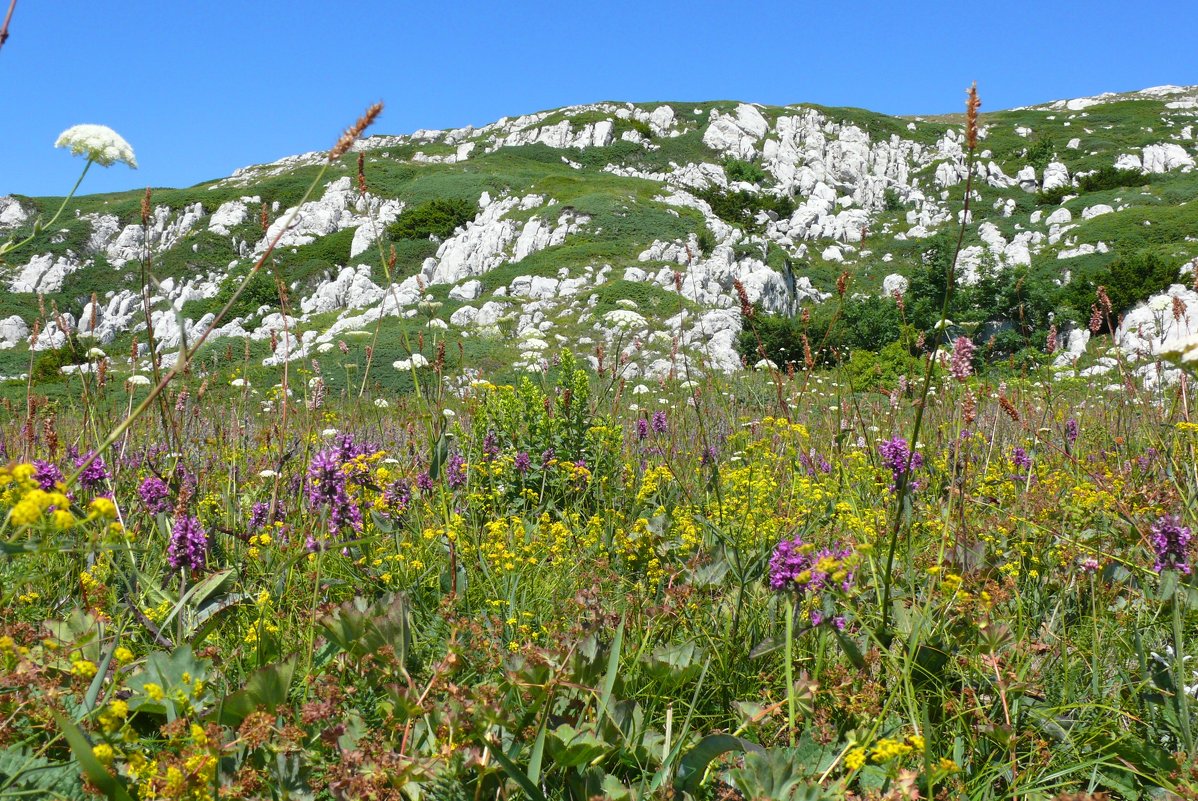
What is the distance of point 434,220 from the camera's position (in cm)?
3528

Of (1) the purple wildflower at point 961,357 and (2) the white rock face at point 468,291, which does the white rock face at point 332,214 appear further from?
(1) the purple wildflower at point 961,357

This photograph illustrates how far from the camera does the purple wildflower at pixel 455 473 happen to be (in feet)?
12.4

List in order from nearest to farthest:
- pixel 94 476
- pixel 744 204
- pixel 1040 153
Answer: pixel 94 476, pixel 744 204, pixel 1040 153

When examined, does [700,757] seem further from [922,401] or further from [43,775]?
[43,775]

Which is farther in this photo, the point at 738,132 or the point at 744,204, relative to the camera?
the point at 738,132

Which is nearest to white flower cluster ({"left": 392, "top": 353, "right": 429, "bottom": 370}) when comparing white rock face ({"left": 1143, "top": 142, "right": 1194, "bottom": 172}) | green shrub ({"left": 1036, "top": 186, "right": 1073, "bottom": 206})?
green shrub ({"left": 1036, "top": 186, "right": 1073, "bottom": 206})

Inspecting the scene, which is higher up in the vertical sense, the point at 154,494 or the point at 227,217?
the point at 227,217

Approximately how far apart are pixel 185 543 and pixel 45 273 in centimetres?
4853

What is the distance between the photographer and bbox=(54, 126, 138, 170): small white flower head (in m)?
2.73

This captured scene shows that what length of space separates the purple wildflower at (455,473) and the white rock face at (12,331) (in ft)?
125

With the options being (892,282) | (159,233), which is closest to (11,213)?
(159,233)

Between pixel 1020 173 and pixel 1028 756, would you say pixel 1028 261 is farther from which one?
pixel 1028 756

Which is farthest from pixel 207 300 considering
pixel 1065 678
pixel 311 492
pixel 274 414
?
pixel 1065 678

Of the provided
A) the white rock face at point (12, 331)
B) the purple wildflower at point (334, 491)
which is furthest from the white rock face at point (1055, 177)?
the white rock face at point (12, 331)
